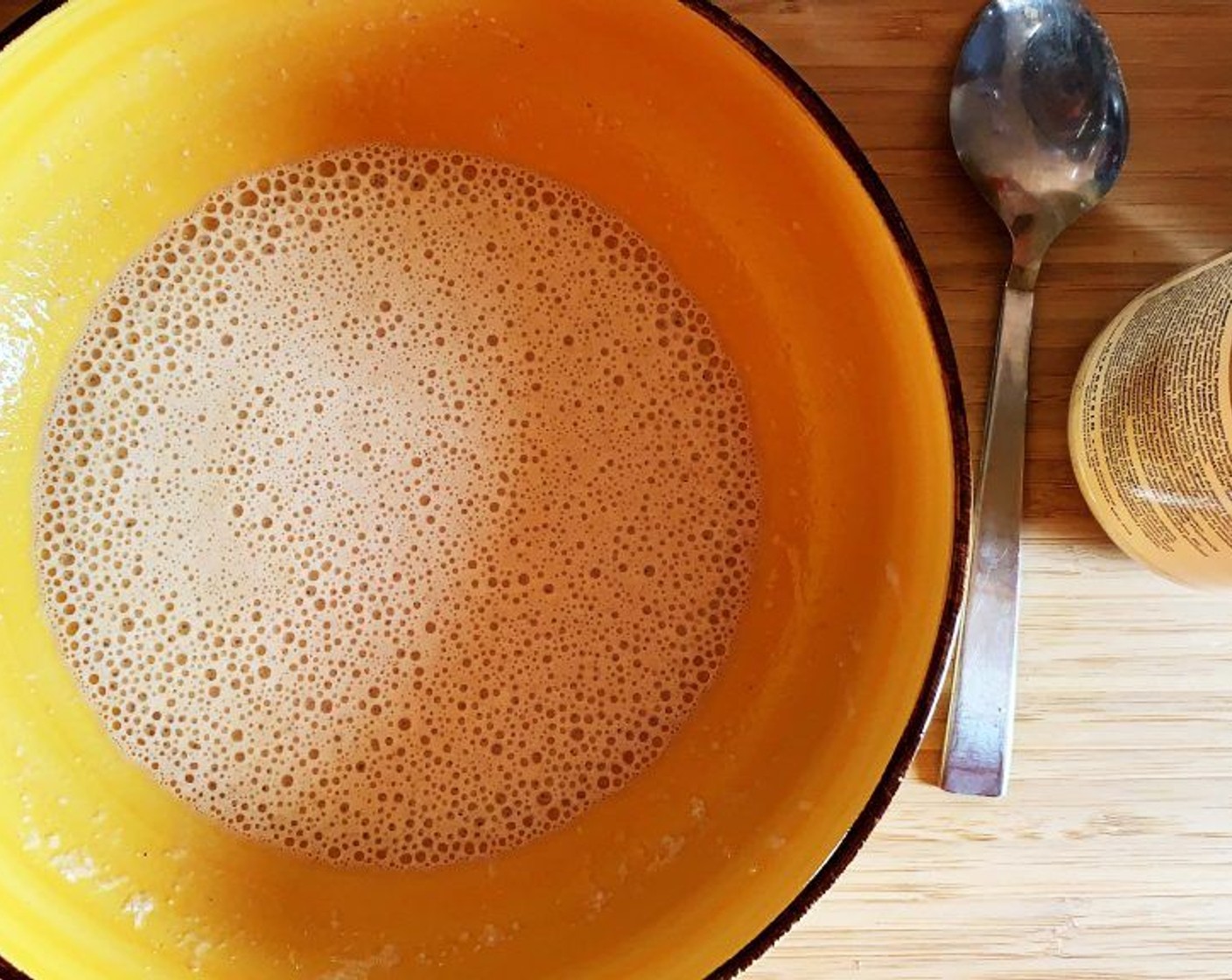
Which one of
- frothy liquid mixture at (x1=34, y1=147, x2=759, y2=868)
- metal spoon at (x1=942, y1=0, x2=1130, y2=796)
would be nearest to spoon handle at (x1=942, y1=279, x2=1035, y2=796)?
metal spoon at (x1=942, y1=0, x2=1130, y2=796)

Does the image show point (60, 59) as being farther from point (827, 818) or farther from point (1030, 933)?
point (1030, 933)

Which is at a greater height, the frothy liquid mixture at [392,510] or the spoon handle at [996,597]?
the frothy liquid mixture at [392,510]

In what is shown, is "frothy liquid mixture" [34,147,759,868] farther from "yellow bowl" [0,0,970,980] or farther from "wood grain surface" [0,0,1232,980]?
"wood grain surface" [0,0,1232,980]

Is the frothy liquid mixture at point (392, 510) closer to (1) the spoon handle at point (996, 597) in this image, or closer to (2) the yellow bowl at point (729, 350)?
(2) the yellow bowl at point (729, 350)

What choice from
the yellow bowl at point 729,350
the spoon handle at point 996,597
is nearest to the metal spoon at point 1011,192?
the spoon handle at point 996,597

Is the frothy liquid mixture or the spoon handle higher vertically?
the frothy liquid mixture

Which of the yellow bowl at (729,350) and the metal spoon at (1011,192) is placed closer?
the yellow bowl at (729,350)
